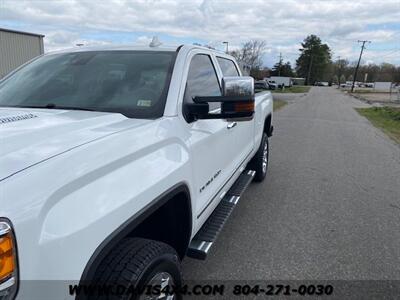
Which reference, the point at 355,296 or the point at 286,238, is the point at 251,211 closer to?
the point at 286,238

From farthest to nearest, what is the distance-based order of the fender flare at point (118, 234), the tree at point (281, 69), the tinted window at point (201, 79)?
the tree at point (281, 69) → the tinted window at point (201, 79) → the fender flare at point (118, 234)

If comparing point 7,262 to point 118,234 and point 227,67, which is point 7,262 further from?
point 227,67

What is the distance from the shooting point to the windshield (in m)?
2.59

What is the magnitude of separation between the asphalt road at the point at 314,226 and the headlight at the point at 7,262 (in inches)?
82.9

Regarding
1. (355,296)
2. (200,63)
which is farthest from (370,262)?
(200,63)

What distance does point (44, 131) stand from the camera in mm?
1905

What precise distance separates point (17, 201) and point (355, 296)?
8.92 ft

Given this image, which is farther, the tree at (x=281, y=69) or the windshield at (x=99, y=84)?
the tree at (x=281, y=69)

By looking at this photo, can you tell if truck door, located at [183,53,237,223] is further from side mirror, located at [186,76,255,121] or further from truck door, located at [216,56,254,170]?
side mirror, located at [186,76,255,121]

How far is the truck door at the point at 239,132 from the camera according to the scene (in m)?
3.93

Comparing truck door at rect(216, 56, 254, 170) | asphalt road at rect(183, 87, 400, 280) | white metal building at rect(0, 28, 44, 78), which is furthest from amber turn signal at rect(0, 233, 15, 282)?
white metal building at rect(0, 28, 44, 78)

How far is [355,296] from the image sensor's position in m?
2.98

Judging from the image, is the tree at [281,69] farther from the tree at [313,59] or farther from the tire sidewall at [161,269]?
the tire sidewall at [161,269]

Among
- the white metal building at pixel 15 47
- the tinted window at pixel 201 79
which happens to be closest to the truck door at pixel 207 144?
the tinted window at pixel 201 79
